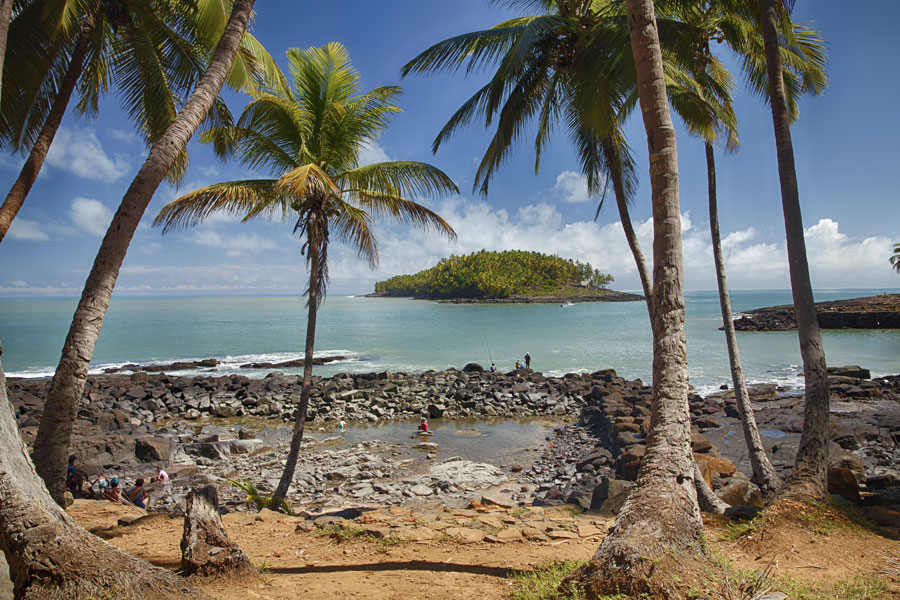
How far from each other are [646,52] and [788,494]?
4.87m

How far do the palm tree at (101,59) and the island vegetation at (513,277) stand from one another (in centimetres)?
11740

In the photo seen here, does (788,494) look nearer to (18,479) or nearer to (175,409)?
(18,479)

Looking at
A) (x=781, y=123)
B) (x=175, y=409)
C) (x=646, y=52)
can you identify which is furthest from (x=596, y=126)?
(x=175, y=409)

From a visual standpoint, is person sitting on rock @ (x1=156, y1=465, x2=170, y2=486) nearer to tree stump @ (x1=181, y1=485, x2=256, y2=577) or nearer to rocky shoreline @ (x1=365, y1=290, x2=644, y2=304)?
tree stump @ (x1=181, y1=485, x2=256, y2=577)

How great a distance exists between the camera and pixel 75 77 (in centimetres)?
655

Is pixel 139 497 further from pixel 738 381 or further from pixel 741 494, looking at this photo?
pixel 738 381

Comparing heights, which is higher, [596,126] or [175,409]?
[596,126]

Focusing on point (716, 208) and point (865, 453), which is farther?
point (865, 453)

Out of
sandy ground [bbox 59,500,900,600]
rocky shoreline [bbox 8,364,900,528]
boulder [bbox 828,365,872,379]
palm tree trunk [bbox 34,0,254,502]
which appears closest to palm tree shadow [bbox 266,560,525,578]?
sandy ground [bbox 59,500,900,600]

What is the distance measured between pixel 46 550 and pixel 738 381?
872 centimetres

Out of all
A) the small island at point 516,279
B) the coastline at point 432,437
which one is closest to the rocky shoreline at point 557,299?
the small island at point 516,279

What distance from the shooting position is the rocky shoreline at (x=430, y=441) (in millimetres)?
9578

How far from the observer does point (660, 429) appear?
3.75 meters

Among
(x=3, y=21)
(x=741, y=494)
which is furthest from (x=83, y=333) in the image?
(x=741, y=494)
